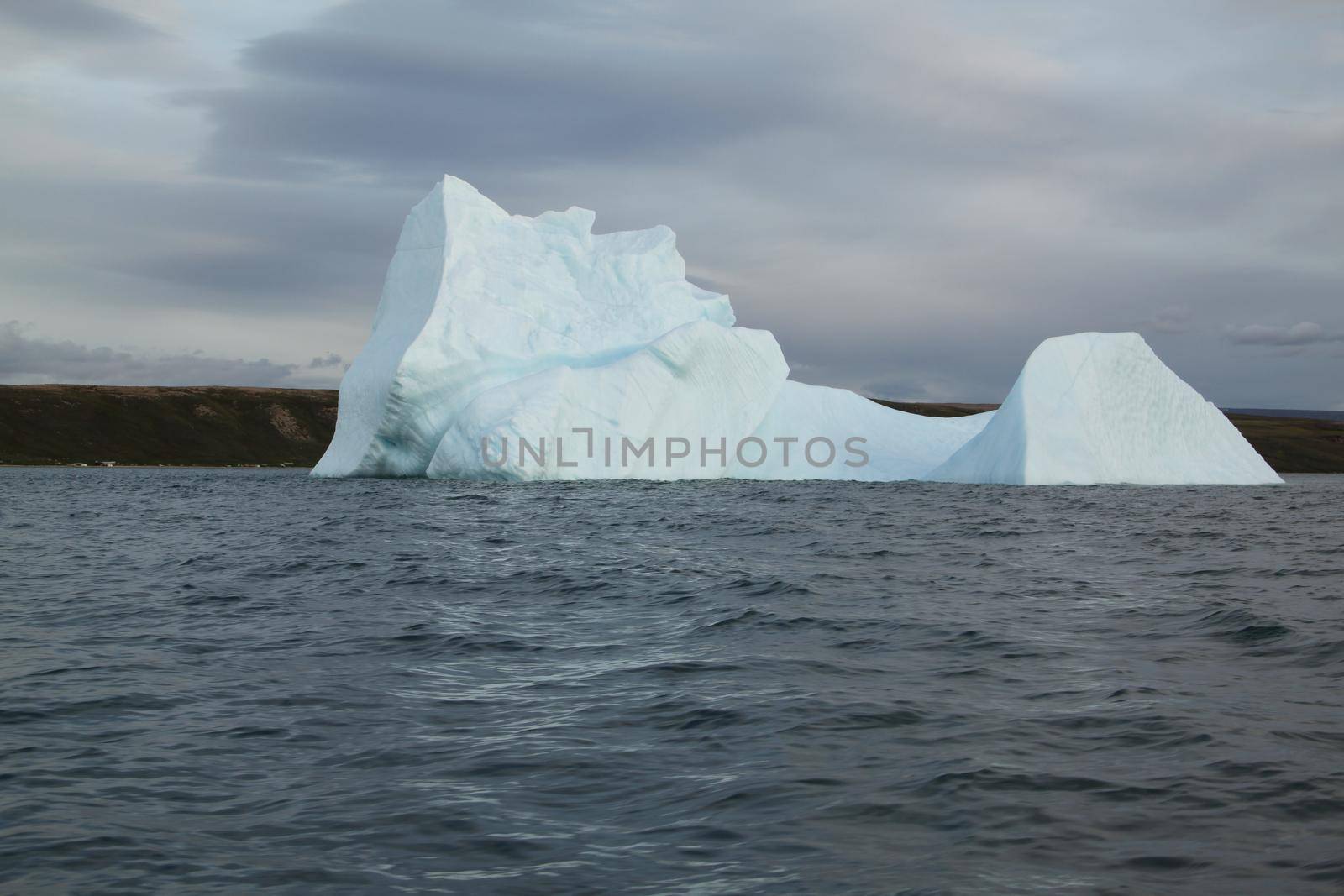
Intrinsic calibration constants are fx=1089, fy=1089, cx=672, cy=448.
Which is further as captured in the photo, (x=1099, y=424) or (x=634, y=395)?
(x=634, y=395)

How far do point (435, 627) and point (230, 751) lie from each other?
3596 mm

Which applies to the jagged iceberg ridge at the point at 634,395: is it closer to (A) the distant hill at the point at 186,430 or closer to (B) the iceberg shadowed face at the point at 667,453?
(B) the iceberg shadowed face at the point at 667,453

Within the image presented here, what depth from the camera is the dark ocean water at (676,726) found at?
4129mm

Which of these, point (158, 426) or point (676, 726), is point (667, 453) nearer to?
point (676, 726)

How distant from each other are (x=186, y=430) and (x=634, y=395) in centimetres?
6672

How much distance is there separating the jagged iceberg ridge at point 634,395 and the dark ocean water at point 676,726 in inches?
695

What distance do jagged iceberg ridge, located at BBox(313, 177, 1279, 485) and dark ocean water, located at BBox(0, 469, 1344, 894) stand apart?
17643 millimetres

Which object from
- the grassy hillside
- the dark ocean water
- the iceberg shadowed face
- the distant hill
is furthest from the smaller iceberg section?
the grassy hillside

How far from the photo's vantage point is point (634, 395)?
32.6 m

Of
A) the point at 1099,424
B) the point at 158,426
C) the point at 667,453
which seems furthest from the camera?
the point at 158,426

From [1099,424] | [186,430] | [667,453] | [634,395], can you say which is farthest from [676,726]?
[186,430]

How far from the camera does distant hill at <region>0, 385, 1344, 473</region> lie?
80.5 m

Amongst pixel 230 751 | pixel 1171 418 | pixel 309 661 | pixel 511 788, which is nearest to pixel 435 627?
pixel 309 661

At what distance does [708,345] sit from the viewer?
34.3 meters
